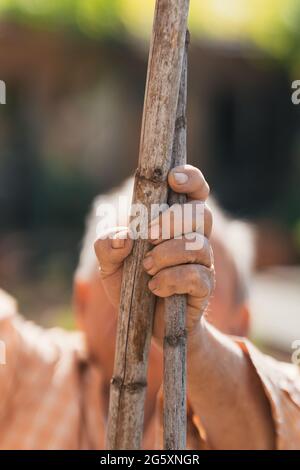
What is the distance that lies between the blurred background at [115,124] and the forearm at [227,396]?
4.67m

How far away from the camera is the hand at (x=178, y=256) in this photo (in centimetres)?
124

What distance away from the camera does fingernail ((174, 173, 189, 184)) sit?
4.03ft

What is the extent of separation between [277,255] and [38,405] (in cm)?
718

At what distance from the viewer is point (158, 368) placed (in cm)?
187

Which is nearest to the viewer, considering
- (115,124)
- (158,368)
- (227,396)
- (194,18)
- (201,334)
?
(201,334)

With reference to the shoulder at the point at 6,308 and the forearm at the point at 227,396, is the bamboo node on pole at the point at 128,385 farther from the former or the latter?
the shoulder at the point at 6,308

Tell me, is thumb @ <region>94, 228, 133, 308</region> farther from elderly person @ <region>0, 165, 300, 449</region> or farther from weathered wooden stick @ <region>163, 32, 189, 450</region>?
weathered wooden stick @ <region>163, 32, 189, 450</region>

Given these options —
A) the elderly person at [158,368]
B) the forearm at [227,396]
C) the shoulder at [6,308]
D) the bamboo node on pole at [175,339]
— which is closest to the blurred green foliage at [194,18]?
the shoulder at [6,308]

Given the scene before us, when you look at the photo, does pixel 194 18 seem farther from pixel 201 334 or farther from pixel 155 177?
pixel 155 177

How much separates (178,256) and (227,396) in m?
0.48

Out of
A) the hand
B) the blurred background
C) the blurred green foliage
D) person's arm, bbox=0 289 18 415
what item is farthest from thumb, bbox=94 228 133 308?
the blurred green foliage

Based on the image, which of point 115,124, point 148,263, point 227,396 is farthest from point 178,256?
point 115,124

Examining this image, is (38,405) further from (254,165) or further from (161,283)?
(254,165)

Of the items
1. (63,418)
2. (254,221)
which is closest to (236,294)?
(63,418)
